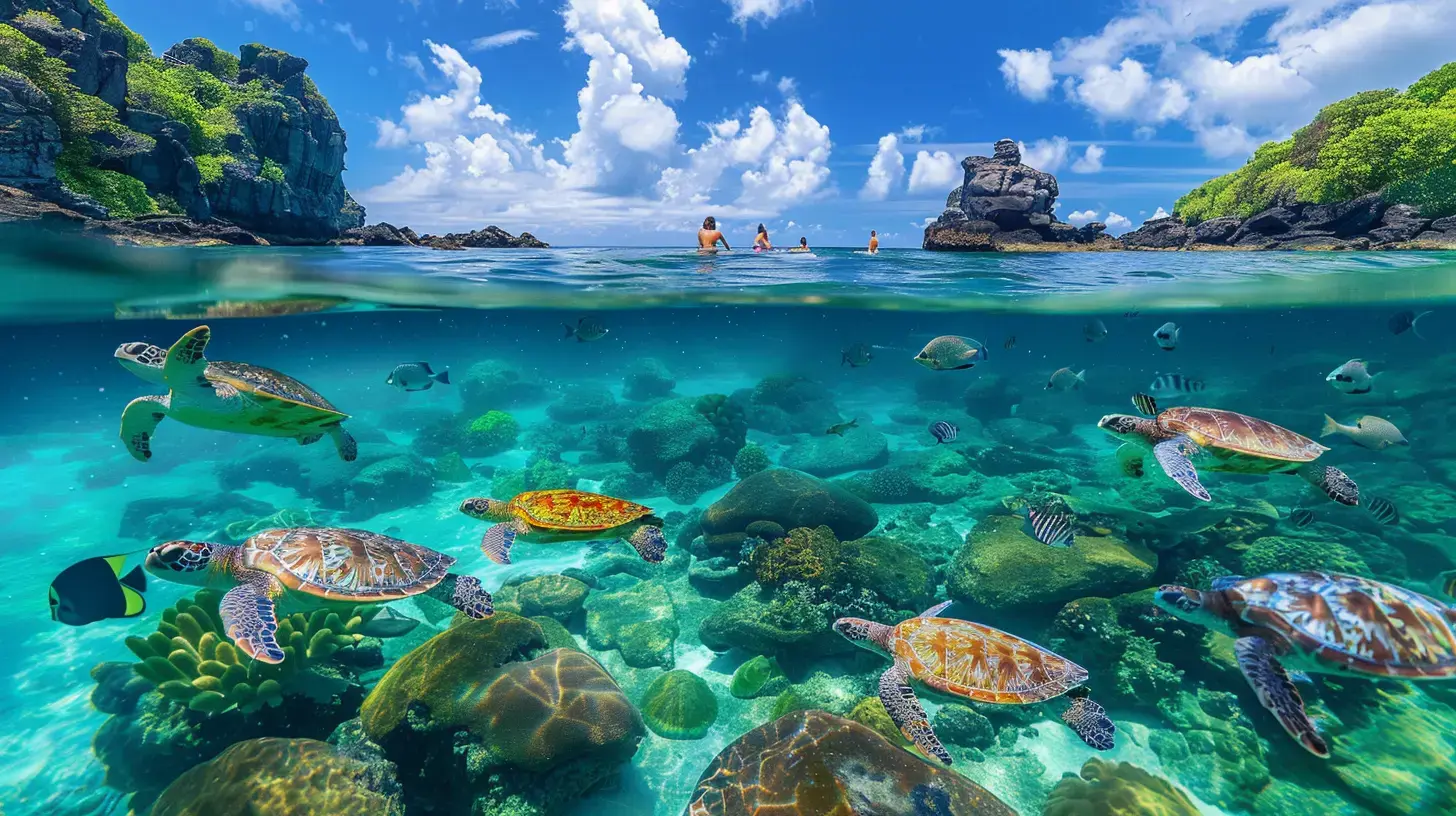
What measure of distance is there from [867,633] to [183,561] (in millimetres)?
5424

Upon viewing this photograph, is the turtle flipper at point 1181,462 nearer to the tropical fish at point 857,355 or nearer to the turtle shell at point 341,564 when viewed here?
the tropical fish at point 857,355

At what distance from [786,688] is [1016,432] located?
1618 cm

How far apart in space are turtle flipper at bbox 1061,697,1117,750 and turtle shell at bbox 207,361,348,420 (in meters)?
6.69

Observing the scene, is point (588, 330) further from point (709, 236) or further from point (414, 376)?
point (709, 236)

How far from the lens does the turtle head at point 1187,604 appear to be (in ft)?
13.8

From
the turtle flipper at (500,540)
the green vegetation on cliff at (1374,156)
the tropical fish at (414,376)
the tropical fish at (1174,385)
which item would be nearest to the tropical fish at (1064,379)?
the tropical fish at (1174,385)

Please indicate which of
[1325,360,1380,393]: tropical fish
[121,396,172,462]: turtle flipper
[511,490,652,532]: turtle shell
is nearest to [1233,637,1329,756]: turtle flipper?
[511,490,652,532]: turtle shell

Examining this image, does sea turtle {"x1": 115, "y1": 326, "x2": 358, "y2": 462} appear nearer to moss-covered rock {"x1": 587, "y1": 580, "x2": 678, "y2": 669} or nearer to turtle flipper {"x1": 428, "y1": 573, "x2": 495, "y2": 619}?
turtle flipper {"x1": 428, "y1": 573, "x2": 495, "y2": 619}

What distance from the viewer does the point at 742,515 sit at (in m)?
10.0

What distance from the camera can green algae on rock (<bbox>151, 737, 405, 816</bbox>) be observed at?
4.12 m

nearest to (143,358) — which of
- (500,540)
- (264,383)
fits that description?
(264,383)

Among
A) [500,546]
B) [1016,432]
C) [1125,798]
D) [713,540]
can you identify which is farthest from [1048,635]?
[1016,432]

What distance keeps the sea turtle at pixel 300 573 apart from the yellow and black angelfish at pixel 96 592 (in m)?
0.39

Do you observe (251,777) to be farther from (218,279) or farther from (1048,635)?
(218,279)
